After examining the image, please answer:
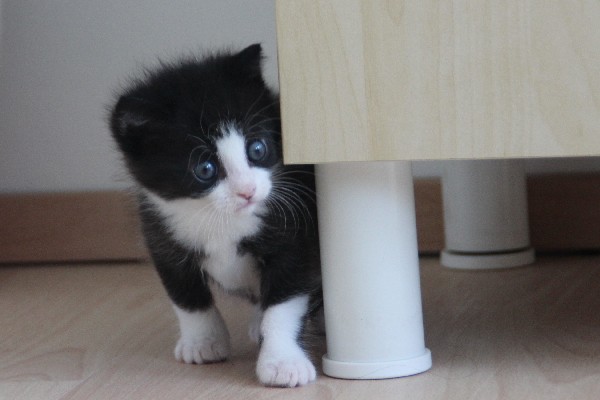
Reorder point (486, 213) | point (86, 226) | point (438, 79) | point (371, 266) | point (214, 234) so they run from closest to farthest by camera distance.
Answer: point (438, 79) < point (371, 266) < point (214, 234) < point (486, 213) < point (86, 226)

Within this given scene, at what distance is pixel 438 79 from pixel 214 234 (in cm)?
39

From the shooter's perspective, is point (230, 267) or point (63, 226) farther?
point (63, 226)

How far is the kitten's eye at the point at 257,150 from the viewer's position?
1183mm

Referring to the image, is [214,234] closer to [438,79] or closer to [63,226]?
[438,79]

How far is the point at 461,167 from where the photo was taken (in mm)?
1889

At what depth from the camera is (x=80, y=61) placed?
2164 mm

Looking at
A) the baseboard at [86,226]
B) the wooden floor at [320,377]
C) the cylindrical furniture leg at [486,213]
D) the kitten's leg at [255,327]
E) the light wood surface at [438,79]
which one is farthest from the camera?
the baseboard at [86,226]

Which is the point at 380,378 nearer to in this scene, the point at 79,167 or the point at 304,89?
the point at 304,89

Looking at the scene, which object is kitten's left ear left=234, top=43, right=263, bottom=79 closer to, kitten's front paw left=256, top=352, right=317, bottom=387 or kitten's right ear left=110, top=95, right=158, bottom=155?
kitten's right ear left=110, top=95, right=158, bottom=155

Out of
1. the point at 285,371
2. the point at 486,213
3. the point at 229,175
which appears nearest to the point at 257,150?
the point at 229,175

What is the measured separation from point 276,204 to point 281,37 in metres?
0.28

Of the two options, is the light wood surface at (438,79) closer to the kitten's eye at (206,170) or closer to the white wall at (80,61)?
the kitten's eye at (206,170)

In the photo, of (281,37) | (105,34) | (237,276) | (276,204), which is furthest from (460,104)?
(105,34)

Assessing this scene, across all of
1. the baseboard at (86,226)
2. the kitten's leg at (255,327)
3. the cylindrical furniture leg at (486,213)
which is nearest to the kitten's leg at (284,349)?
the kitten's leg at (255,327)
